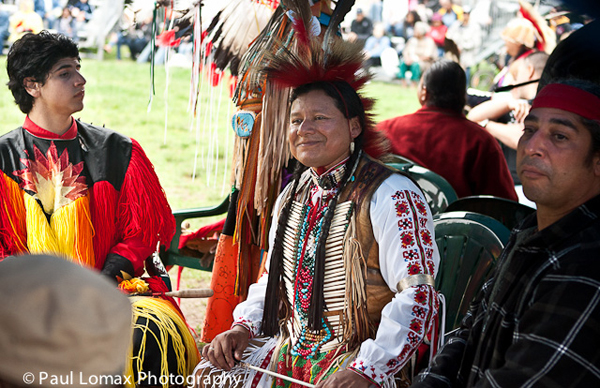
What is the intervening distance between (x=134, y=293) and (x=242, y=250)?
1.81ft

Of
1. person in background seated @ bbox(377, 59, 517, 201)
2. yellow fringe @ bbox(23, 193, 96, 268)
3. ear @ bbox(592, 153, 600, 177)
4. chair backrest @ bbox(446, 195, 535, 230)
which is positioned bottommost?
yellow fringe @ bbox(23, 193, 96, 268)

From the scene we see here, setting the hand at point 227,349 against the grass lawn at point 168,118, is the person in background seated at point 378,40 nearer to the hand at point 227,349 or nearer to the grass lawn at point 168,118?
the grass lawn at point 168,118

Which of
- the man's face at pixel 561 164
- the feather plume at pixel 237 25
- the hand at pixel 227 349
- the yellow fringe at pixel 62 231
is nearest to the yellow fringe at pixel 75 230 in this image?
the yellow fringe at pixel 62 231

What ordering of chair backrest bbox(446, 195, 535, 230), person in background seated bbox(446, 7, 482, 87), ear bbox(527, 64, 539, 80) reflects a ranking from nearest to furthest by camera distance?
chair backrest bbox(446, 195, 535, 230) → ear bbox(527, 64, 539, 80) → person in background seated bbox(446, 7, 482, 87)

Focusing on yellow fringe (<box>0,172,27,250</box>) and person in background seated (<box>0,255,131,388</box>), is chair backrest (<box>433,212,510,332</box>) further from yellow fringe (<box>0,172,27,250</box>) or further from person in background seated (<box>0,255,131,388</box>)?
person in background seated (<box>0,255,131,388</box>)

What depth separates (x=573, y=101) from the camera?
5.57 feet

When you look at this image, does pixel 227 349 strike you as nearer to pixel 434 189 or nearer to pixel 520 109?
pixel 434 189

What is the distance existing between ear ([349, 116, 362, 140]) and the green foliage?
4847 millimetres

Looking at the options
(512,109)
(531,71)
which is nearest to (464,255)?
(512,109)

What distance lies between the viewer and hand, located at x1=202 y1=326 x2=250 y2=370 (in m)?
2.36

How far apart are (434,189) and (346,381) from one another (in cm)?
156

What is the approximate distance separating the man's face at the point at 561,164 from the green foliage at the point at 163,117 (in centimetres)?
565

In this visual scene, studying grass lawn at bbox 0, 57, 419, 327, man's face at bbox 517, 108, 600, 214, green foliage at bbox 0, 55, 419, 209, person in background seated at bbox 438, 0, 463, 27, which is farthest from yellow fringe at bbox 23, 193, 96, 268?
person in background seated at bbox 438, 0, 463, 27

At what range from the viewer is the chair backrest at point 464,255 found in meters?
2.61
